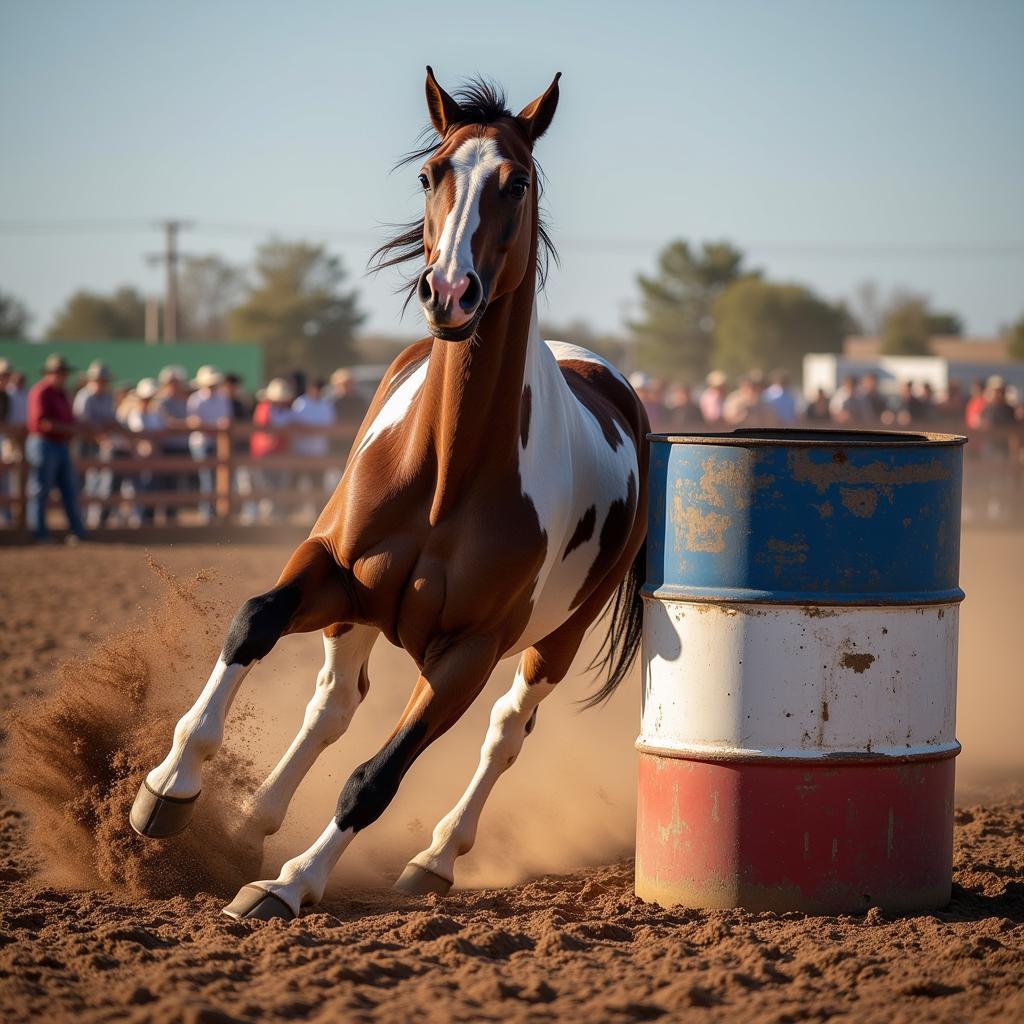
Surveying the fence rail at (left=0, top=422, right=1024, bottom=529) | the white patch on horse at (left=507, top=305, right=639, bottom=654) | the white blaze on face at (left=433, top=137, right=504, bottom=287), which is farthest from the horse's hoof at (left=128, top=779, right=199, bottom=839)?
the fence rail at (left=0, top=422, right=1024, bottom=529)

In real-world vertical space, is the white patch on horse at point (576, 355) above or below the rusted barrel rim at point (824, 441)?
above

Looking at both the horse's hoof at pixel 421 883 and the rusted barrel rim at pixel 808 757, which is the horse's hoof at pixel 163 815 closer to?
the horse's hoof at pixel 421 883

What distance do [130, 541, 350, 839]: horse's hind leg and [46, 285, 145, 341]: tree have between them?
7055 cm

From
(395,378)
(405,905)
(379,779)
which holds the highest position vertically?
(395,378)

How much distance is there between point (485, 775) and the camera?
5.39m

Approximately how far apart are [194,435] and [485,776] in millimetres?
13691

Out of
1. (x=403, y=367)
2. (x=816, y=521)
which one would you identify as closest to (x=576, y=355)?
(x=403, y=367)

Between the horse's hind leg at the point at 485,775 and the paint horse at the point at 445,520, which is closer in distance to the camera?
the paint horse at the point at 445,520

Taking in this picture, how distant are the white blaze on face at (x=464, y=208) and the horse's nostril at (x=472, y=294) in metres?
0.03

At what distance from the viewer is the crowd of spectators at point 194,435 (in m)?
15.7

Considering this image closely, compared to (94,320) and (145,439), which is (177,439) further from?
(94,320)

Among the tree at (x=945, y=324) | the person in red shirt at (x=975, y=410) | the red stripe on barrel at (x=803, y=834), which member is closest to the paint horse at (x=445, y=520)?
the red stripe on barrel at (x=803, y=834)

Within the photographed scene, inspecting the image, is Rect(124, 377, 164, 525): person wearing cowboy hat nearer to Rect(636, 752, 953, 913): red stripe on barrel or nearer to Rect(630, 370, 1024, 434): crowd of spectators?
Rect(630, 370, 1024, 434): crowd of spectators

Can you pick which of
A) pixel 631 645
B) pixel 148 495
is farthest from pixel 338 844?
pixel 148 495
